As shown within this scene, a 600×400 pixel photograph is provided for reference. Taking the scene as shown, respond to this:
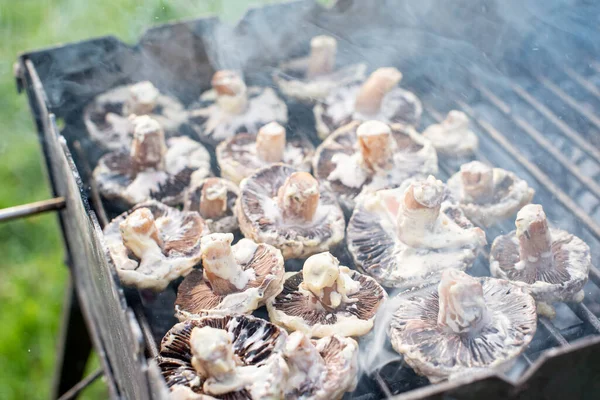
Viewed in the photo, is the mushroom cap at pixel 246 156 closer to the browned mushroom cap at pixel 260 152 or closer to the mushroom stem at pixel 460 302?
the browned mushroom cap at pixel 260 152

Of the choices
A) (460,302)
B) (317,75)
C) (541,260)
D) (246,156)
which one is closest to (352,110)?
(317,75)

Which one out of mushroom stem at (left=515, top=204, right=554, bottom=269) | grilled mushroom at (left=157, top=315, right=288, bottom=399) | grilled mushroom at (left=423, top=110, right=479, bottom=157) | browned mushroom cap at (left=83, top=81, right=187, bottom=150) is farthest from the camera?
browned mushroom cap at (left=83, top=81, right=187, bottom=150)

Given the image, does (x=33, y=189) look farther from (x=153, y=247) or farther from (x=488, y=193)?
(x=488, y=193)

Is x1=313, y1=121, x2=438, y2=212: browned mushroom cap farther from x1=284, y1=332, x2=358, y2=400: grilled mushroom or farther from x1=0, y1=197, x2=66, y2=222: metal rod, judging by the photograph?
x1=0, y1=197, x2=66, y2=222: metal rod

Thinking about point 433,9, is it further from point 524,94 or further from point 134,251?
point 134,251

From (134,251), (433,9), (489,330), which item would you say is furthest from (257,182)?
(433,9)

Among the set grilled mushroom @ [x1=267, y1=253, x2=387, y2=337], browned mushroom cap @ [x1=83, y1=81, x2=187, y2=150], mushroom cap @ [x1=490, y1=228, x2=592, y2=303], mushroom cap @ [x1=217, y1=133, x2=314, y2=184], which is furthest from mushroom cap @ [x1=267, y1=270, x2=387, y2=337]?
browned mushroom cap @ [x1=83, y1=81, x2=187, y2=150]
